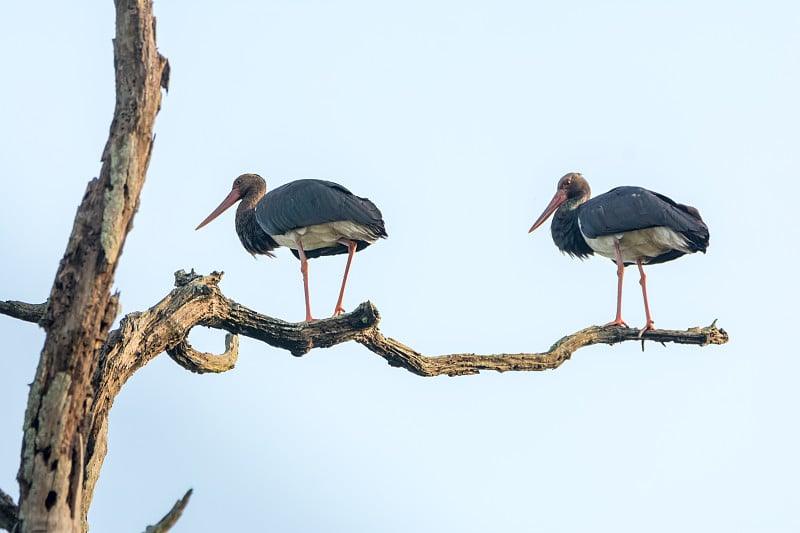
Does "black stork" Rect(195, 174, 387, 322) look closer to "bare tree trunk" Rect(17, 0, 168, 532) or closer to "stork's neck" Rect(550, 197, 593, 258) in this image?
"stork's neck" Rect(550, 197, 593, 258)

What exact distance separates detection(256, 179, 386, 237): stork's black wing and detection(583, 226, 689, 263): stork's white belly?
2.64 meters

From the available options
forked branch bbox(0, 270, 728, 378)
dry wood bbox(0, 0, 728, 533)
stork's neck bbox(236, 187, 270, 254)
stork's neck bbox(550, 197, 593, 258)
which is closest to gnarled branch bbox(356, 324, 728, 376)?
forked branch bbox(0, 270, 728, 378)

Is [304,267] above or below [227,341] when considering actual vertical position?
above

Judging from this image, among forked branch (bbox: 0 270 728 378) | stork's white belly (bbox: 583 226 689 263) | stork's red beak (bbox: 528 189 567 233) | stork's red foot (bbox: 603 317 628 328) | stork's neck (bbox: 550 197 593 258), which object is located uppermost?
stork's red beak (bbox: 528 189 567 233)

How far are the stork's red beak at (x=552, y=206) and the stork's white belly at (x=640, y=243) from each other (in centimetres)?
137

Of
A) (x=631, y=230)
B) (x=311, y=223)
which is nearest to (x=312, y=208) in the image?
(x=311, y=223)

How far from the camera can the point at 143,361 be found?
6.82 metres

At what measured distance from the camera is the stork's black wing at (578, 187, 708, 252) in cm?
1080

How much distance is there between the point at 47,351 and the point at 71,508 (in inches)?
30.1

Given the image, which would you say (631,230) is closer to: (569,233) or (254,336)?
(569,233)

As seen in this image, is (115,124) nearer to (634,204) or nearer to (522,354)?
(522,354)

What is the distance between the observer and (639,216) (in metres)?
11.0

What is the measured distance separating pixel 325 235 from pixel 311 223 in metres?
0.36

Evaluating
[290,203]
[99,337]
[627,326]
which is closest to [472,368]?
[627,326]
